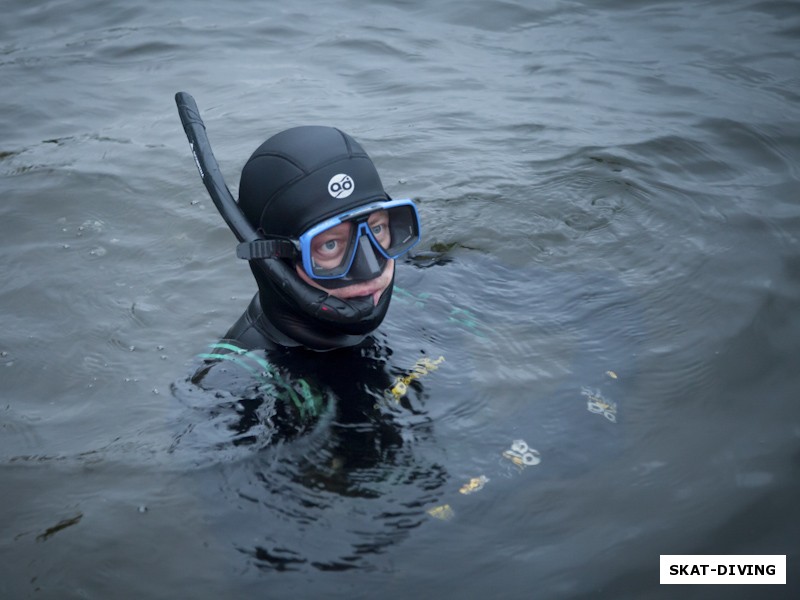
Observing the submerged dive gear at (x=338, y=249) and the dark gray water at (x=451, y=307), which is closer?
the dark gray water at (x=451, y=307)

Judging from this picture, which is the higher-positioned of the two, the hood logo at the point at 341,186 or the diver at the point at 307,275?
the hood logo at the point at 341,186

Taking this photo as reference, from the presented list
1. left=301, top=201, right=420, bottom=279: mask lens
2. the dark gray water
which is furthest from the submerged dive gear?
the dark gray water

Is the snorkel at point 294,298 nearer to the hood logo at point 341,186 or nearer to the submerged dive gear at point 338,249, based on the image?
the submerged dive gear at point 338,249

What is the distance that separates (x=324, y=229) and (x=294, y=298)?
32cm

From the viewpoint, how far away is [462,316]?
3.99m

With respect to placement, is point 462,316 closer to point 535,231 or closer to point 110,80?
point 535,231

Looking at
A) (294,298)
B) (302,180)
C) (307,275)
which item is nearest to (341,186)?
(302,180)

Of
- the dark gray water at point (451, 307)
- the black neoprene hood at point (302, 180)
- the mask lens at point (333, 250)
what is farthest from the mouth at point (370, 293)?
the dark gray water at point (451, 307)

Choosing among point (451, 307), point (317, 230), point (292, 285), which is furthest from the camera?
point (451, 307)

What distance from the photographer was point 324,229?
3.07 metres

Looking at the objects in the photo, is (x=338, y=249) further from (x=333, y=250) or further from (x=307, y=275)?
(x=307, y=275)

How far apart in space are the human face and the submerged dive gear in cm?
2

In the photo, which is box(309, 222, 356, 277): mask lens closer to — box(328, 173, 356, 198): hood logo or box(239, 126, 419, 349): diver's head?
box(239, 126, 419, 349): diver's head

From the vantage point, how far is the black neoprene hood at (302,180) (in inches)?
126
